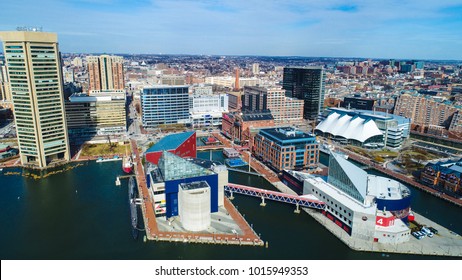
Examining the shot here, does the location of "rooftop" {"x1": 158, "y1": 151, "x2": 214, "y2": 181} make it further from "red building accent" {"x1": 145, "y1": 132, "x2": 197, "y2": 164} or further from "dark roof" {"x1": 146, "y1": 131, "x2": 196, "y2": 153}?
"dark roof" {"x1": 146, "y1": 131, "x2": 196, "y2": 153}

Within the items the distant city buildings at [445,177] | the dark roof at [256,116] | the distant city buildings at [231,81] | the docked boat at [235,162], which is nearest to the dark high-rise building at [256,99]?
the dark roof at [256,116]

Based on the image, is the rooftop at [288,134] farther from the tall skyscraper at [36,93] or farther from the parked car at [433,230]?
the tall skyscraper at [36,93]

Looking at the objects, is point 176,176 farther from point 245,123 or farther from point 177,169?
point 245,123

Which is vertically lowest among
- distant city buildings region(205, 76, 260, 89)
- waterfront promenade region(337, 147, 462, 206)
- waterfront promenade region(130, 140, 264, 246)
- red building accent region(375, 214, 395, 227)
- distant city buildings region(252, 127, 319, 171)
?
waterfront promenade region(130, 140, 264, 246)

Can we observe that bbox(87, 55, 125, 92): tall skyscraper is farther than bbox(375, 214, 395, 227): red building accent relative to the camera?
Yes

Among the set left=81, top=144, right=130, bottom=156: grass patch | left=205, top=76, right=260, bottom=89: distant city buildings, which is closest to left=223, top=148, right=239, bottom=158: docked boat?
left=81, top=144, right=130, bottom=156: grass patch

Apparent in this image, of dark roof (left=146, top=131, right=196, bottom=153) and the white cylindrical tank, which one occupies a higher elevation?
dark roof (left=146, top=131, right=196, bottom=153)

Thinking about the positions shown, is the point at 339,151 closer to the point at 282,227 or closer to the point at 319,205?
the point at 319,205
